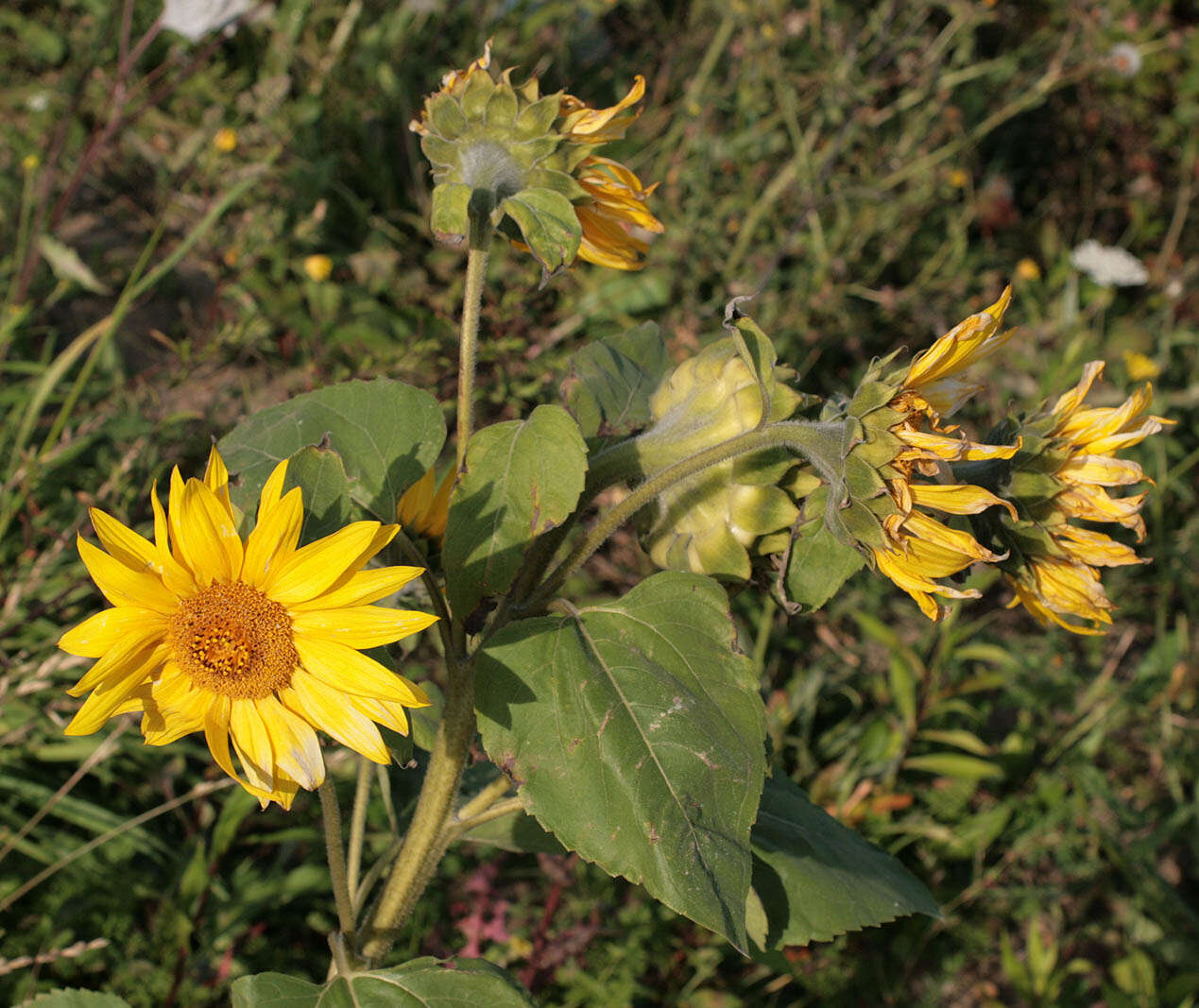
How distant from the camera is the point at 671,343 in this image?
3.14 m

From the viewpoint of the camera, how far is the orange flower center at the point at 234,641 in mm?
995

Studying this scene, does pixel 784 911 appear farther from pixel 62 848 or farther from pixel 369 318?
pixel 369 318

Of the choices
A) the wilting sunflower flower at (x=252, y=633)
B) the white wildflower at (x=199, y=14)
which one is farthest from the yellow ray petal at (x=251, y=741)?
the white wildflower at (x=199, y=14)

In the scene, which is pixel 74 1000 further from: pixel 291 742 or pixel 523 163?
pixel 523 163

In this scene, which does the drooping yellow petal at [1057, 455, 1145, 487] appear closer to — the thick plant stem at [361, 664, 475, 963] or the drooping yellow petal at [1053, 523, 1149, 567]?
the drooping yellow petal at [1053, 523, 1149, 567]

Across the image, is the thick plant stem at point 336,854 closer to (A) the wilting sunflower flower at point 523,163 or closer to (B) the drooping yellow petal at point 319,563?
(B) the drooping yellow petal at point 319,563

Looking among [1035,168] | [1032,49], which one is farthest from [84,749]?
[1035,168]

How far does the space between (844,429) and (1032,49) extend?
382 cm

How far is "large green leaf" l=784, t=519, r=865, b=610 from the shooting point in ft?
3.58

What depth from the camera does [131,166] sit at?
3686 mm

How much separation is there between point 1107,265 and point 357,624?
3.83 meters

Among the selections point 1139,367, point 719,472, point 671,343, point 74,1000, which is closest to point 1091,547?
point 719,472

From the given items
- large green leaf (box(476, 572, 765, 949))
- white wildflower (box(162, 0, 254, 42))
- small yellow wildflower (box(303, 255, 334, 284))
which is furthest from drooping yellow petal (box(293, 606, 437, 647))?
white wildflower (box(162, 0, 254, 42))

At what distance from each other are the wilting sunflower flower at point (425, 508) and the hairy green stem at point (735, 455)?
0.63 feet
